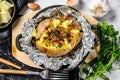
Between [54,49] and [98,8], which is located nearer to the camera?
[54,49]

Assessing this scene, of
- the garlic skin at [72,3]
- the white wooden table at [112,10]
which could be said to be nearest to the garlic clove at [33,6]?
the white wooden table at [112,10]

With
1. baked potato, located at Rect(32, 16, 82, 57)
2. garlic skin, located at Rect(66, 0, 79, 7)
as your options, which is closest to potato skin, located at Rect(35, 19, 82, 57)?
baked potato, located at Rect(32, 16, 82, 57)

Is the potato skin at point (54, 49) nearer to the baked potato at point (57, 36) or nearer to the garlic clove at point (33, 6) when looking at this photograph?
the baked potato at point (57, 36)

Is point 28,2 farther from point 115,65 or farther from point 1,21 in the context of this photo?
point 115,65

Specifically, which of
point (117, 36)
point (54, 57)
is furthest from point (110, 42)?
point (54, 57)

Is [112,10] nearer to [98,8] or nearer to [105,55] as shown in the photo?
[98,8]

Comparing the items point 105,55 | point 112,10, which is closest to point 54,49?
point 105,55
